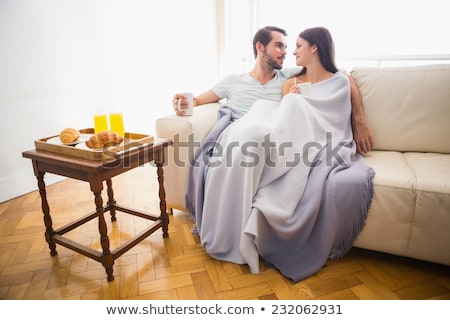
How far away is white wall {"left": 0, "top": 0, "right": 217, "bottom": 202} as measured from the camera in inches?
77.9

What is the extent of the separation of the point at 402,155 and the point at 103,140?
1374 millimetres

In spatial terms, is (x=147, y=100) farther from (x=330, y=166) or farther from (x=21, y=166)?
(x=330, y=166)

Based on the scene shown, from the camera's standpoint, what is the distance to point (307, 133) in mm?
1420

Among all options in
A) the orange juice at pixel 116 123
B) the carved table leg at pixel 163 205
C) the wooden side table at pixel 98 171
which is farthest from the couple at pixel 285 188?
the orange juice at pixel 116 123

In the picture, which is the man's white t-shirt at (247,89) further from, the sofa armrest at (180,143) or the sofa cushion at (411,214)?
the sofa cushion at (411,214)

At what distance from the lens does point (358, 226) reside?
126cm

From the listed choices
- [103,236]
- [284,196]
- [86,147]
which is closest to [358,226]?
[284,196]

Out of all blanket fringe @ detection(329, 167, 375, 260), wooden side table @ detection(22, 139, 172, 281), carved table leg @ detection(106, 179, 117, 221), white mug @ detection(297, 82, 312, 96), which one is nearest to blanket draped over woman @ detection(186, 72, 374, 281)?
blanket fringe @ detection(329, 167, 375, 260)

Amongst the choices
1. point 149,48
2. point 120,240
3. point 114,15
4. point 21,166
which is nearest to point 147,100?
point 149,48

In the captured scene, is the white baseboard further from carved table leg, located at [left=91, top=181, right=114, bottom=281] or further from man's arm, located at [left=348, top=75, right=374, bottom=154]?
man's arm, located at [left=348, top=75, right=374, bottom=154]

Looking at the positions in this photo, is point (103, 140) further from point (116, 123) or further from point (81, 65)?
point (81, 65)

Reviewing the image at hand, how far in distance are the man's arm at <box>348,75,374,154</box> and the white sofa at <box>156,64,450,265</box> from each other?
0.06 metres

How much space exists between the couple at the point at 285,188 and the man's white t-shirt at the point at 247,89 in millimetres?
341

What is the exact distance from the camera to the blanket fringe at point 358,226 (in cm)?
122
